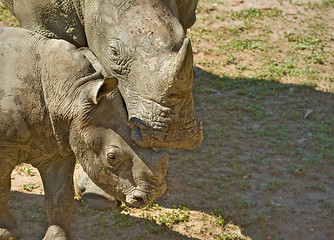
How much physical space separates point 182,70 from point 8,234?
1.99 m

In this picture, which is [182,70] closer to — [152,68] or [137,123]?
[152,68]

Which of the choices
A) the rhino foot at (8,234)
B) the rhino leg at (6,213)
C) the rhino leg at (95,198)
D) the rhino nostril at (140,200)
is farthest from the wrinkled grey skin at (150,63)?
the rhino leg at (95,198)

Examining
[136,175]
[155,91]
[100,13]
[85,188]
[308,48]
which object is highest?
[100,13]

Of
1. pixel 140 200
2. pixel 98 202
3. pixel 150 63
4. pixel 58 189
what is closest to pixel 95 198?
pixel 98 202

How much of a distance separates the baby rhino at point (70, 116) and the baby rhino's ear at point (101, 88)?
1 cm

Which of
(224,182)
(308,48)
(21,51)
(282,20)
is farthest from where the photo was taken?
(282,20)

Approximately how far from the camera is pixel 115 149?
342 centimetres

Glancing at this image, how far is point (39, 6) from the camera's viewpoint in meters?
4.20

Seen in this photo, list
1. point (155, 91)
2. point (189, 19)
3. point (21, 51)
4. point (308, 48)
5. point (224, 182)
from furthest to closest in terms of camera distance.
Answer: point (308, 48), point (224, 182), point (189, 19), point (21, 51), point (155, 91)

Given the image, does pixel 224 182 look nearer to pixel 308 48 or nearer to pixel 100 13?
pixel 100 13

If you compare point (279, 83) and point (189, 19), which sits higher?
point (189, 19)

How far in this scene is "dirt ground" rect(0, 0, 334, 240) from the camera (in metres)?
4.86

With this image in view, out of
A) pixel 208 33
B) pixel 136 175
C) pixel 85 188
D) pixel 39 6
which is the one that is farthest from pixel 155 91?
pixel 208 33

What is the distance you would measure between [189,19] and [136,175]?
184 cm
